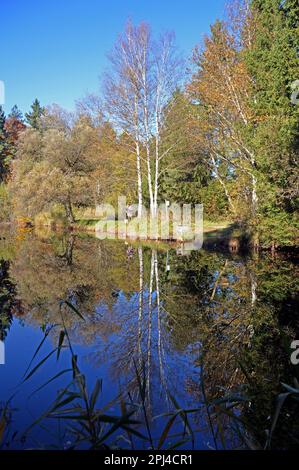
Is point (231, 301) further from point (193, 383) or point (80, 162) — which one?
point (80, 162)

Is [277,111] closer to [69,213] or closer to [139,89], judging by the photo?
[139,89]

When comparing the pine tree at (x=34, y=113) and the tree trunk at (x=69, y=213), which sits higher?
the pine tree at (x=34, y=113)

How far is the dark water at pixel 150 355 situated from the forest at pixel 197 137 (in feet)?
12.0

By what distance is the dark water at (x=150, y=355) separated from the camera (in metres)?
2.91

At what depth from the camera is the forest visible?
1283cm

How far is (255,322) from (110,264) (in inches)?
286

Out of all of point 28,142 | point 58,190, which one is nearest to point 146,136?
point 58,190

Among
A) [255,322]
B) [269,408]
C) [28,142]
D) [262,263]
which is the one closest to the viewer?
[269,408]

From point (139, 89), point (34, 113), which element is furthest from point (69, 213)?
point (34, 113)

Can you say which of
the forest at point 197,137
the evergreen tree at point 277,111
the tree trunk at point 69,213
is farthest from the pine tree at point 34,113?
the evergreen tree at point 277,111

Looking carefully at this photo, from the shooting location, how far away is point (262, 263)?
12.4 m

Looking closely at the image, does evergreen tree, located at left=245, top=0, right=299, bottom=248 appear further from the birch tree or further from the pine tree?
the pine tree

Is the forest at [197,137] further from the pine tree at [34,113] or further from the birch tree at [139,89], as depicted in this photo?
the pine tree at [34,113]

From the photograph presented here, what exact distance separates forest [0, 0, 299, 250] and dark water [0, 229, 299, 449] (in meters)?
3.65
